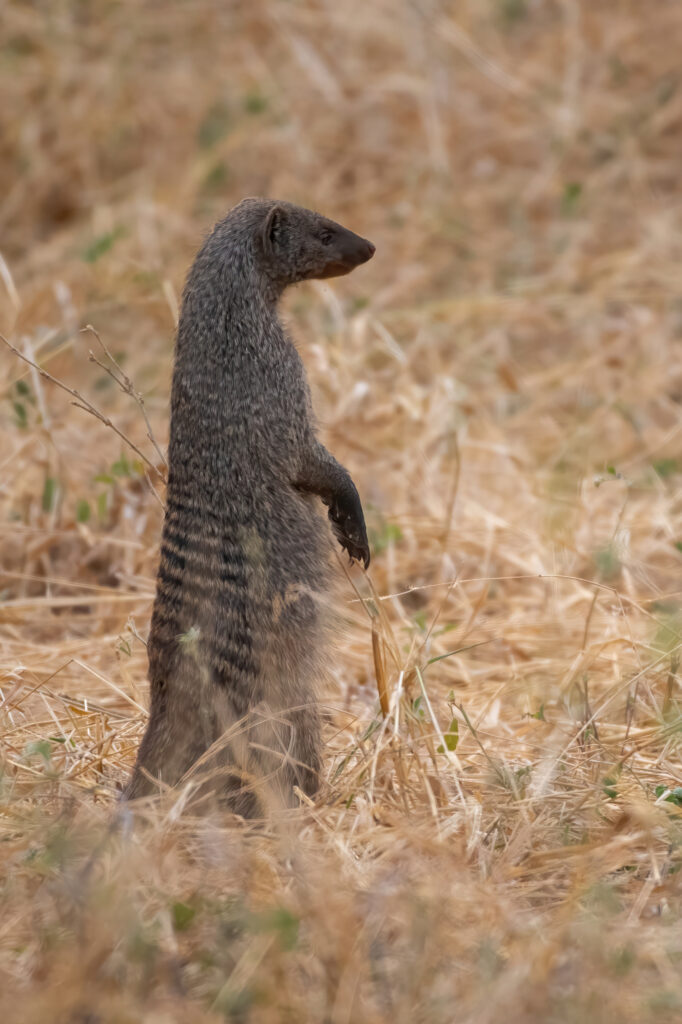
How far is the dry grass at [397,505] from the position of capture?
195 centimetres

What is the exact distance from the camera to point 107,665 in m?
3.54

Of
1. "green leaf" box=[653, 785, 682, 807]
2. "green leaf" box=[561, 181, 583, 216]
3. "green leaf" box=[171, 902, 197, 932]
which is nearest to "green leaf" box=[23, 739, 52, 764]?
"green leaf" box=[171, 902, 197, 932]

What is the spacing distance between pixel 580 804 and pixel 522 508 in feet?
6.81

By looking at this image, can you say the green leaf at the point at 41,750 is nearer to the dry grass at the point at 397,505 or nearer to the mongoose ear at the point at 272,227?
the dry grass at the point at 397,505

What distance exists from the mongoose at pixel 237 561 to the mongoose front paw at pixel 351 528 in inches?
3.5

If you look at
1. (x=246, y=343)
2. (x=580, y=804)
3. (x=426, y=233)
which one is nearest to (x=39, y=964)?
(x=580, y=804)

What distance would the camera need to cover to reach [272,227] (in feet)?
9.12

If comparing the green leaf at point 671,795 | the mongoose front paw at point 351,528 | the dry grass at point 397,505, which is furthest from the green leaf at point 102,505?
the green leaf at point 671,795

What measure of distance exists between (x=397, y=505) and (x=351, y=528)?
5.62 ft

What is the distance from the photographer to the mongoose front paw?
9.07 feet

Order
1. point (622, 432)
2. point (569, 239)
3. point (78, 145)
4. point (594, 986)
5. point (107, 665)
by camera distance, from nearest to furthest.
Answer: point (594, 986)
point (107, 665)
point (622, 432)
point (569, 239)
point (78, 145)

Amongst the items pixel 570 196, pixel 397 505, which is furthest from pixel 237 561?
pixel 570 196

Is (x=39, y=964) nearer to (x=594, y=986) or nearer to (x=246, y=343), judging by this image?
(x=594, y=986)

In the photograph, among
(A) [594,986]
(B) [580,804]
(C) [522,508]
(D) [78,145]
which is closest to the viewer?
(A) [594,986]
